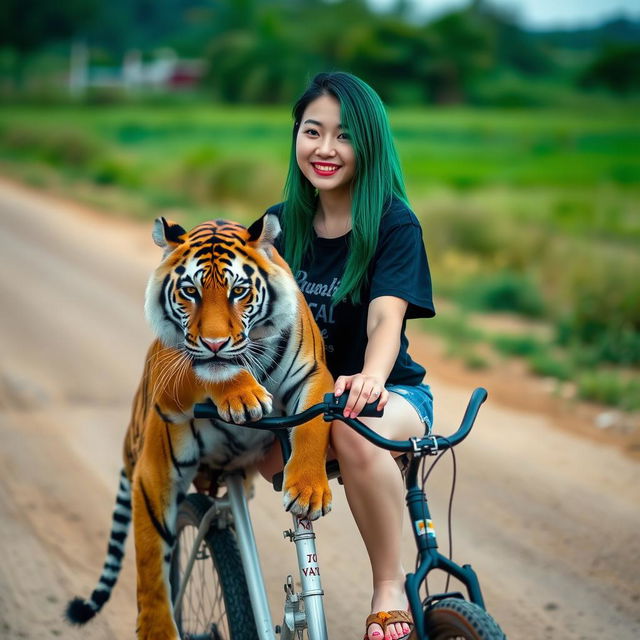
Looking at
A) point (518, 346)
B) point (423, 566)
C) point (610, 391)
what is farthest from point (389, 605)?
point (518, 346)

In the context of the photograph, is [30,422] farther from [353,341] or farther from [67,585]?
[353,341]

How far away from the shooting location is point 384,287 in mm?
2676

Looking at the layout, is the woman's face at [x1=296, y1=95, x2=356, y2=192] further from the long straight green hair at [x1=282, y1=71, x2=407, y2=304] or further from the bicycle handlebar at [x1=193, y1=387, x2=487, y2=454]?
the bicycle handlebar at [x1=193, y1=387, x2=487, y2=454]

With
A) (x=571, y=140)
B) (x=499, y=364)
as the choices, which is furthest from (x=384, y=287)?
(x=571, y=140)

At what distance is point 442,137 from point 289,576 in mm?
27345

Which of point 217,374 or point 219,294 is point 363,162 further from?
point 217,374

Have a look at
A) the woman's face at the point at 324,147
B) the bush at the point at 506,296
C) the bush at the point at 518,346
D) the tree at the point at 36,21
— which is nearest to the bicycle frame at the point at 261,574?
the woman's face at the point at 324,147

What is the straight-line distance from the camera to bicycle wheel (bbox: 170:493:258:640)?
113 inches

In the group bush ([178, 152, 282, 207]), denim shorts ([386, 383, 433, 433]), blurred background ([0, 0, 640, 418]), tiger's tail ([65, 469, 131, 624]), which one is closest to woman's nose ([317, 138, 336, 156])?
denim shorts ([386, 383, 433, 433])

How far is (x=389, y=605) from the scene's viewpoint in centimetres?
246

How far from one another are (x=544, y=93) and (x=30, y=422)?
31208 mm

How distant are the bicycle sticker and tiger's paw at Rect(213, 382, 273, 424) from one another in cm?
50

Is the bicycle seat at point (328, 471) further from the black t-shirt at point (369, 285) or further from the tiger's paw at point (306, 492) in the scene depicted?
the black t-shirt at point (369, 285)

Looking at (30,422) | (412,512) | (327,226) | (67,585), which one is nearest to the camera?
(412,512)
